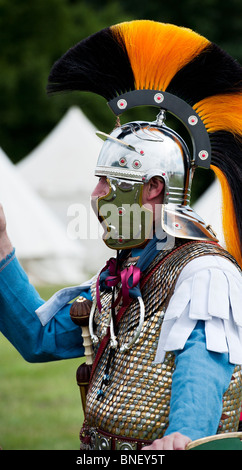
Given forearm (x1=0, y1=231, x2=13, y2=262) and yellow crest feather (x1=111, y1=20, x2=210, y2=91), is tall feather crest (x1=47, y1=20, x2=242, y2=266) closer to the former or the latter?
yellow crest feather (x1=111, y1=20, x2=210, y2=91)

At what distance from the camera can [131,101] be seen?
3121 mm

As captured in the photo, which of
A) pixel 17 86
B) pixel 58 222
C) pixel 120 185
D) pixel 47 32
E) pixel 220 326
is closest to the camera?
pixel 220 326

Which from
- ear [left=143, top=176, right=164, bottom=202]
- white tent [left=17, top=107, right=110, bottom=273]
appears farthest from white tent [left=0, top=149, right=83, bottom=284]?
ear [left=143, top=176, right=164, bottom=202]

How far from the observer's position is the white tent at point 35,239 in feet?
54.0

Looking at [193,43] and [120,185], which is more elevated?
[193,43]

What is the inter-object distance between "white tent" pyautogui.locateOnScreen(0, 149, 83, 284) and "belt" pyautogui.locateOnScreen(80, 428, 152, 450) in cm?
1338

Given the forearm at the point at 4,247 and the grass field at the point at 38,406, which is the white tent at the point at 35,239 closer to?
the grass field at the point at 38,406

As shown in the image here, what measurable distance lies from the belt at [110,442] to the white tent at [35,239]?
1338 centimetres

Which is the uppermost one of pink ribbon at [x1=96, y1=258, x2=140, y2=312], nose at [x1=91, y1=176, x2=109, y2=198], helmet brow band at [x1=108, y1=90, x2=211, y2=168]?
helmet brow band at [x1=108, y1=90, x2=211, y2=168]

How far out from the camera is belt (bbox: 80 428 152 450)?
109 inches

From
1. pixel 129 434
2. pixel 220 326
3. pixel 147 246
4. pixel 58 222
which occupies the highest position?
pixel 147 246

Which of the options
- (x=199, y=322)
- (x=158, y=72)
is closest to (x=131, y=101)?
(x=158, y=72)
